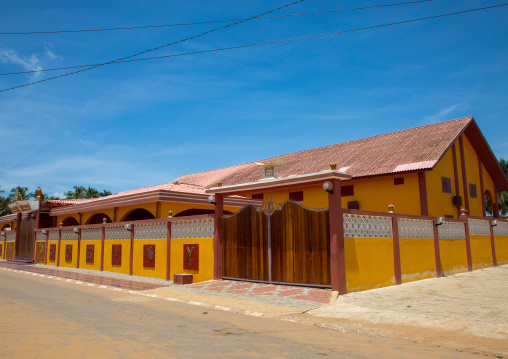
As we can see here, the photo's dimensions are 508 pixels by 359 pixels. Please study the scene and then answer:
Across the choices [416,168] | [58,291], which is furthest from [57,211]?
[416,168]

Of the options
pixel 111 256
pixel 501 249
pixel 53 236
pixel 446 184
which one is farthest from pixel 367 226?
pixel 53 236

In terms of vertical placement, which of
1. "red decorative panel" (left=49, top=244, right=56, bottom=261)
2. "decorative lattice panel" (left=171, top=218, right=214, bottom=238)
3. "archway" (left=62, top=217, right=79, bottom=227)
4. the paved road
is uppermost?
"archway" (left=62, top=217, right=79, bottom=227)

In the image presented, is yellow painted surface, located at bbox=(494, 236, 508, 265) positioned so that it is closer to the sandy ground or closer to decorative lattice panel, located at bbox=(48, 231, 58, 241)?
the sandy ground

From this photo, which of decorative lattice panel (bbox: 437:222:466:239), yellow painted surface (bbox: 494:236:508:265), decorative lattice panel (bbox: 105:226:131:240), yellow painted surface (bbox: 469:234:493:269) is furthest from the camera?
yellow painted surface (bbox: 494:236:508:265)

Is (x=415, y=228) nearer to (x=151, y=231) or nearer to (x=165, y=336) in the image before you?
(x=151, y=231)

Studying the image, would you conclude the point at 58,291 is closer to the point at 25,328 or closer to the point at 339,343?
the point at 25,328

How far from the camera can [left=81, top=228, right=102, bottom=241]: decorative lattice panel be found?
66.1 feet

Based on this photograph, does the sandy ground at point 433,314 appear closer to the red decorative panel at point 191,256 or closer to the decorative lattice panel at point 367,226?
the decorative lattice panel at point 367,226

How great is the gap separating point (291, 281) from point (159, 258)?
629 centimetres

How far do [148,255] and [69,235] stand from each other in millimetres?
8834

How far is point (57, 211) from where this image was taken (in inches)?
1032

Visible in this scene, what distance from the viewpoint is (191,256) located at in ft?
47.9

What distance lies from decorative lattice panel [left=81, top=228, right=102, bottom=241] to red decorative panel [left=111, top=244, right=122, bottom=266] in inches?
66.6

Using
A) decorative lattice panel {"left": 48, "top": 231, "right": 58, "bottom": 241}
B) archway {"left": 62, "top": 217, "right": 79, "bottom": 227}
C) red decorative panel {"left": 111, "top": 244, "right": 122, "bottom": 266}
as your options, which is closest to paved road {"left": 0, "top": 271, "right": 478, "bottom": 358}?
red decorative panel {"left": 111, "top": 244, "right": 122, "bottom": 266}
